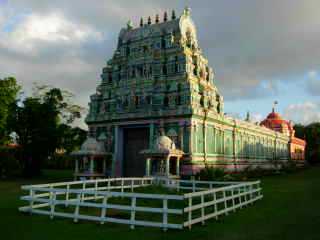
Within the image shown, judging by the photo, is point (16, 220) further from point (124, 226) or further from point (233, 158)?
point (233, 158)

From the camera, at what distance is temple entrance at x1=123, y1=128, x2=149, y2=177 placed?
36125mm

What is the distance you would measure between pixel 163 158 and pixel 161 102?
21.6 feet

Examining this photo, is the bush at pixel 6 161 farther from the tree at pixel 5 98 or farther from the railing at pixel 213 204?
the railing at pixel 213 204

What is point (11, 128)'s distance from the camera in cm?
4166

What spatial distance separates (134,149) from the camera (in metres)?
36.8

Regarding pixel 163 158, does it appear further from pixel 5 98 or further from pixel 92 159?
pixel 5 98

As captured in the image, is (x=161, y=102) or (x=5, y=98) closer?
(x=161, y=102)

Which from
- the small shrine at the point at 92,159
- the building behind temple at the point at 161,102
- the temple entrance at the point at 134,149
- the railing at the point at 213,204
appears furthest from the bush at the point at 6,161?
the railing at the point at 213,204

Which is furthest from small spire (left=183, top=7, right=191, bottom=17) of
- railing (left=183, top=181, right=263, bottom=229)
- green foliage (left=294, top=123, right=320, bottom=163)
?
green foliage (left=294, top=123, right=320, bottom=163)

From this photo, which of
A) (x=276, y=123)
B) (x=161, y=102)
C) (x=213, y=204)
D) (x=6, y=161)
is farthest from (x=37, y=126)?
(x=276, y=123)

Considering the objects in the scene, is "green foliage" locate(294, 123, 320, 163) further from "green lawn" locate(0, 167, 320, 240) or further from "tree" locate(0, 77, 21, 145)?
"green lawn" locate(0, 167, 320, 240)

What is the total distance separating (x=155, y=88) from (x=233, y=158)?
490 inches

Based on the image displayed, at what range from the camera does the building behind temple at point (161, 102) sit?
33812 mm

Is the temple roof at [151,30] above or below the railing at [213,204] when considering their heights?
above
